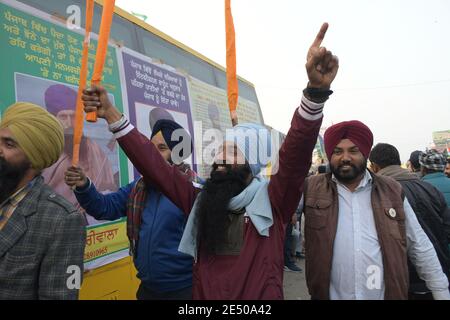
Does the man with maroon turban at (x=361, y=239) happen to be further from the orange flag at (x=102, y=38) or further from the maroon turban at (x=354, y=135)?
the orange flag at (x=102, y=38)

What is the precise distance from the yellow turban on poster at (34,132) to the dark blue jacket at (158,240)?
0.45m

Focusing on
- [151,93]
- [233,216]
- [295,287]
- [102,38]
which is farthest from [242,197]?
[295,287]

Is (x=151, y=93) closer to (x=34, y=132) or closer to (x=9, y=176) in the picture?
(x=34, y=132)

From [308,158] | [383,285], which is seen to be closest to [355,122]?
[308,158]

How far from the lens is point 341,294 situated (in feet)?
5.66

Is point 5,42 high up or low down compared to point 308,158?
up

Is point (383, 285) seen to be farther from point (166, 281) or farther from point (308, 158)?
point (166, 281)

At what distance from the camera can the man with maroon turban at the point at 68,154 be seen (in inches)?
77.3

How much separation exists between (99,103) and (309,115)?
930 mm

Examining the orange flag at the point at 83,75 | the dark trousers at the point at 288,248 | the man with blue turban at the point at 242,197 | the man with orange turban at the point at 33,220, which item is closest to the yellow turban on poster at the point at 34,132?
the man with orange turban at the point at 33,220

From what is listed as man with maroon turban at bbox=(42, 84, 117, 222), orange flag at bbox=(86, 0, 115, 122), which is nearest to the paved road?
man with maroon turban at bbox=(42, 84, 117, 222)

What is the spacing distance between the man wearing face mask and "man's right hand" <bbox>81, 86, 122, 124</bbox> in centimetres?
52

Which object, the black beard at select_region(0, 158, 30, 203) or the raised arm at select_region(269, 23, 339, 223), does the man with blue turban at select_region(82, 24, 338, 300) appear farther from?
the black beard at select_region(0, 158, 30, 203)

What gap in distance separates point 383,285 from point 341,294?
22cm
